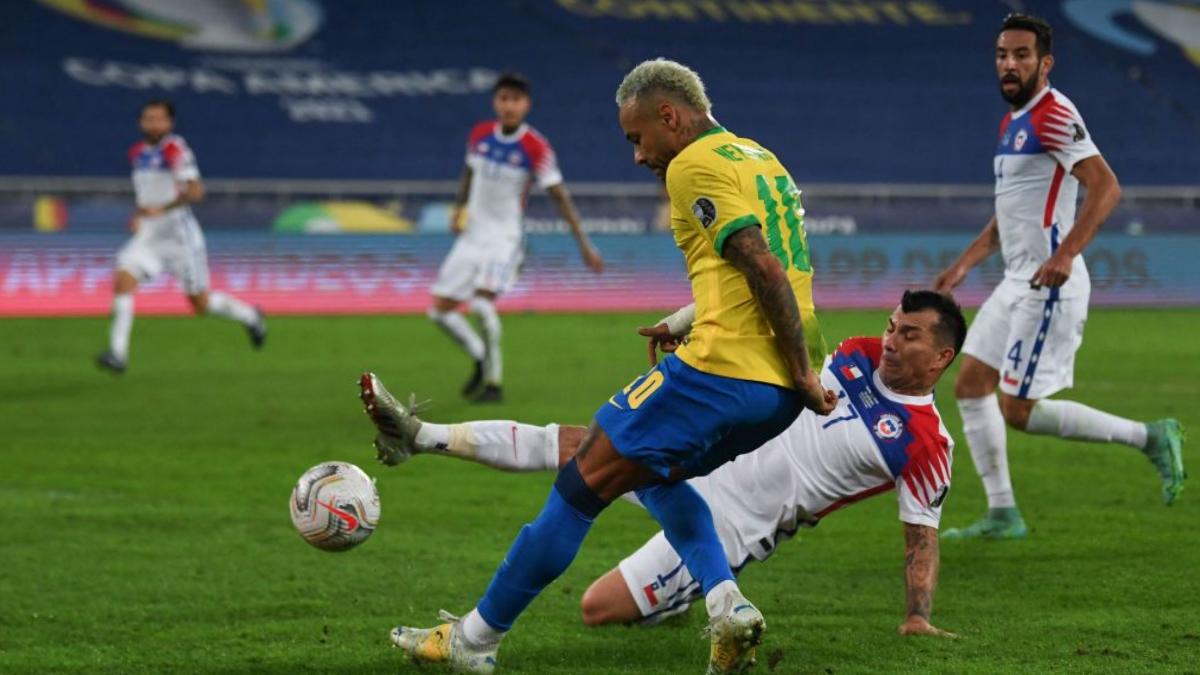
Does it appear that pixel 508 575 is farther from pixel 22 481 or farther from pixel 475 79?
pixel 475 79

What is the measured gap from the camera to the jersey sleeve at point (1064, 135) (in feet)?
24.1

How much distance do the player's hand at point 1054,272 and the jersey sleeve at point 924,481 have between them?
170cm

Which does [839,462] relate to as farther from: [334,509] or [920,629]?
[334,509]

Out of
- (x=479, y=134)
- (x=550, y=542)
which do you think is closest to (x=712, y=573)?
(x=550, y=542)

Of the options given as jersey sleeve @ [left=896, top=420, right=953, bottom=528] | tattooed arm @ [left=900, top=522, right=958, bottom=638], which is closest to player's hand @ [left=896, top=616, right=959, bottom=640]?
tattooed arm @ [left=900, top=522, right=958, bottom=638]

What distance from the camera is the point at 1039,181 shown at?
753 centimetres

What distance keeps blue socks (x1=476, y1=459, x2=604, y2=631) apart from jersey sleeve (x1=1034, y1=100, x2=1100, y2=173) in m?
3.50

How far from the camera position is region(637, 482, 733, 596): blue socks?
16.4ft

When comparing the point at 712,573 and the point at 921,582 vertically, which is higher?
the point at 712,573

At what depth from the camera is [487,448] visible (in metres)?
5.38

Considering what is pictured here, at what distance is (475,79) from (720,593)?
91.2ft

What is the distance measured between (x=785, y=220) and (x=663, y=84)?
20.3 inches

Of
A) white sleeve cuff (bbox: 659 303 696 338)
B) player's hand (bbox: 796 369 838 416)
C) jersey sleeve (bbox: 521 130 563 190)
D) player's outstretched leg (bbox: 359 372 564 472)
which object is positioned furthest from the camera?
jersey sleeve (bbox: 521 130 563 190)

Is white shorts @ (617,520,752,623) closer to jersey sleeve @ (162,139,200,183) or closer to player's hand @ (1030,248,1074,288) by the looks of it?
player's hand @ (1030,248,1074,288)
